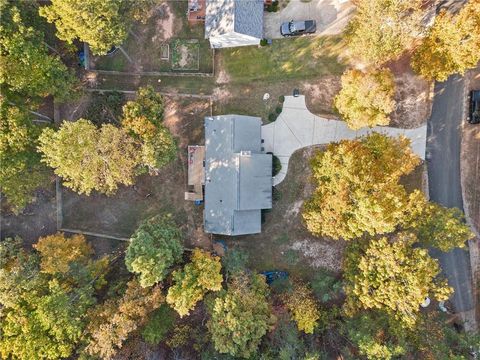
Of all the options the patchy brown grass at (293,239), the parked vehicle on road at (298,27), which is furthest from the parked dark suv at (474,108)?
the parked vehicle on road at (298,27)

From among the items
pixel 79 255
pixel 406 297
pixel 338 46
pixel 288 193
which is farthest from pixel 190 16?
pixel 406 297

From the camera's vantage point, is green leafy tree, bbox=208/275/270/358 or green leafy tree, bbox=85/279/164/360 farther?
green leafy tree, bbox=208/275/270/358

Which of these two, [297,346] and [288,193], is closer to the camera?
[297,346]

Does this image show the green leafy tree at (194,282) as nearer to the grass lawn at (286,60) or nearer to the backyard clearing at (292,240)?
the backyard clearing at (292,240)

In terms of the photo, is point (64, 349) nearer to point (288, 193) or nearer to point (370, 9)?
point (288, 193)

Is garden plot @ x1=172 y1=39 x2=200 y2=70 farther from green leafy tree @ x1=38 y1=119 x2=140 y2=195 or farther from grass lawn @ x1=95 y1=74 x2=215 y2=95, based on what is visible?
green leafy tree @ x1=38 y1=119 x2=140 y2=195

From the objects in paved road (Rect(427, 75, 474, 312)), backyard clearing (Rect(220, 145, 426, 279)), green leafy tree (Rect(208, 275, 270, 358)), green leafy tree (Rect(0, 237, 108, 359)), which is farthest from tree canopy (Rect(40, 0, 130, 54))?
paved road (Rect(427, 75, 474, 312))
